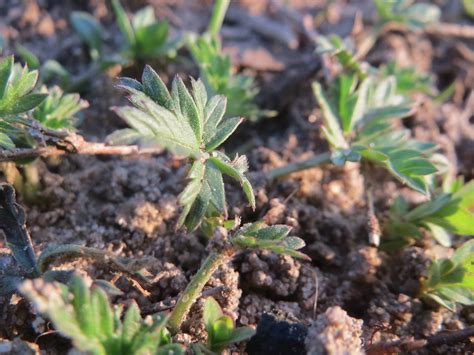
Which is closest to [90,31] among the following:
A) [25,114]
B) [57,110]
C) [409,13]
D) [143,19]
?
[143,19]

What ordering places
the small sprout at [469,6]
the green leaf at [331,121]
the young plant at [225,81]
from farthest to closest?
the small sprout at [469,6], the young plant at [225,81], the green leaf at [331,121]

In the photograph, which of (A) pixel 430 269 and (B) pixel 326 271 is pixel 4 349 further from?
(A) pixel 430 269

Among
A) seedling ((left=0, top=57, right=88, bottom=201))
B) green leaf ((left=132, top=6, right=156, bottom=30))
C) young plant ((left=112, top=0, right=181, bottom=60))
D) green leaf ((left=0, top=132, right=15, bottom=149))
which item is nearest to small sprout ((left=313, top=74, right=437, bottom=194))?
young plant ((left=112, top=0, right=181, bottom=60))

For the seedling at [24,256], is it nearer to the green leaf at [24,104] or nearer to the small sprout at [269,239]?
the green leaf at [24,104]

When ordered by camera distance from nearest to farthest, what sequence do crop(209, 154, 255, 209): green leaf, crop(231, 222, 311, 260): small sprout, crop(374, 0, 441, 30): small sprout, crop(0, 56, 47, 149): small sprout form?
crop(231, 222, 311, 260): small sprout, crop(209, 154, 255, 209): green leaf, crop(0, 56, 47, 149): small sprout, crop(374, 0, 441, 30): small sprout

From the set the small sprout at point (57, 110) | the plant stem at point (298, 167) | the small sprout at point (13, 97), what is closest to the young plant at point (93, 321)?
the small sprout at point (13, 97)

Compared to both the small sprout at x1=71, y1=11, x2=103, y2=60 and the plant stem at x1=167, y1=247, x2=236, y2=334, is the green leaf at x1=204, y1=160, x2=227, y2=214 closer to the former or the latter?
the plant stem at x1=167, y1=247, x2=236, y2=334
